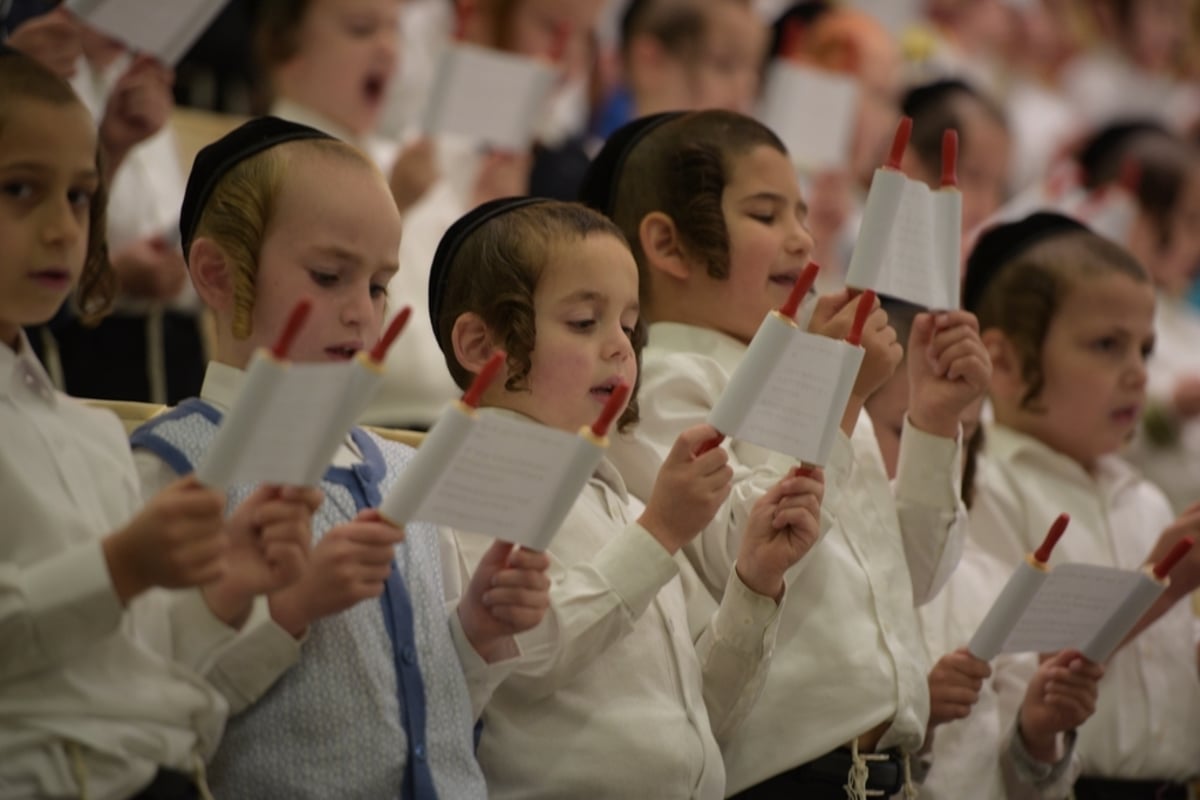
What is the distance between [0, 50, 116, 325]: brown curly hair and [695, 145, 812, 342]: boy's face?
0.98 meters

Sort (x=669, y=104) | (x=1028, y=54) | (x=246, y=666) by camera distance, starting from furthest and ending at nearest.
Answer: (x=1028, y=54) → (x=669, y=104) → (x=246, y=666)

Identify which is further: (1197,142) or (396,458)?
(1197,142)

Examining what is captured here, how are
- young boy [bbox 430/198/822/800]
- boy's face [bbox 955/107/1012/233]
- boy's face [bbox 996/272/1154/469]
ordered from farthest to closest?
boy's face [bbox 955/107/1012/233] → boy's face [bbox 996/272/1154/469] → young boy [bbox 430/198/822/800]

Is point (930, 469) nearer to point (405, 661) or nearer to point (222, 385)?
point (405, 661)

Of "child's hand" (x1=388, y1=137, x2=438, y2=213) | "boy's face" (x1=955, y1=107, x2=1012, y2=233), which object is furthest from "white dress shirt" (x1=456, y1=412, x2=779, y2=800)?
"boy's face" (x1=955, y1=107, x2=1012, y2=233)

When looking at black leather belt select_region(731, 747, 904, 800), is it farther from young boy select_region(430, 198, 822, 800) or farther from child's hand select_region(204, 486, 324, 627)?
child's hand select_region(204, 486, 324, 627)

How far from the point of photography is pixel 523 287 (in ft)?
7.66

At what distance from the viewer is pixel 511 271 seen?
2344 millimetres

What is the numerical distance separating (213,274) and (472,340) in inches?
15.7

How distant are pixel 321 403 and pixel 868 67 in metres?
4.17

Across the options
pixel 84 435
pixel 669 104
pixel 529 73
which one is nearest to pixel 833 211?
pixel 669 104

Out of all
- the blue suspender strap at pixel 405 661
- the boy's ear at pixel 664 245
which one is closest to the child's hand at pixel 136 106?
the boy's ear at pixel 664 245

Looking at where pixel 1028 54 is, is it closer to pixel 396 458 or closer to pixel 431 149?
pixel 431 149

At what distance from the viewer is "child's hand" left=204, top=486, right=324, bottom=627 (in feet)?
5.83
